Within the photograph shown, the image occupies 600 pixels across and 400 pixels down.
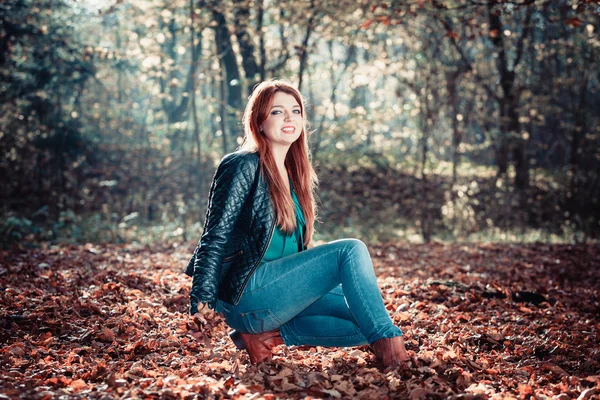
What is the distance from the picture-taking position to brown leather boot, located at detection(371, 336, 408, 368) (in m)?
3.12

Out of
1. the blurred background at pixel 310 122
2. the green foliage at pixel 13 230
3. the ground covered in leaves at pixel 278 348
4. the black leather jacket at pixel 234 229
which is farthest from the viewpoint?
the blurred background at pixel 310 122

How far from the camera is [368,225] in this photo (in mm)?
13523

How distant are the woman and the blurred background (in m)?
5.67

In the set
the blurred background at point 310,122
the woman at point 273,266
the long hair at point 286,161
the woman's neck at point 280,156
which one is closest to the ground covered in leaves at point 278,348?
the woman at point 273,266

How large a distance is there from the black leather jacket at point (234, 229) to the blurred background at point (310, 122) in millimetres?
5928

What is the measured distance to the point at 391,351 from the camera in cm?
312

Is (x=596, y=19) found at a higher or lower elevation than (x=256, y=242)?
higher

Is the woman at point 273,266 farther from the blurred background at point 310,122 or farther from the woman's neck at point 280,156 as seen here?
the blurred background at point 310,122

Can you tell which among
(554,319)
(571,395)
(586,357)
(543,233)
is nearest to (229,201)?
(571,395)

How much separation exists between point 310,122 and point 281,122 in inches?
245

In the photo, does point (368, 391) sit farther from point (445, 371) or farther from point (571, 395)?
point (571, 395)

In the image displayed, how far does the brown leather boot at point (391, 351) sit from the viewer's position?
3.12 meters

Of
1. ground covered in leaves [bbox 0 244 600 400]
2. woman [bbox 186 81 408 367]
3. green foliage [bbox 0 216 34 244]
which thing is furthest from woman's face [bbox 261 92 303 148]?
green foliage [bbox 0 216 34 244]

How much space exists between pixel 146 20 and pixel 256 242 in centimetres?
1010
